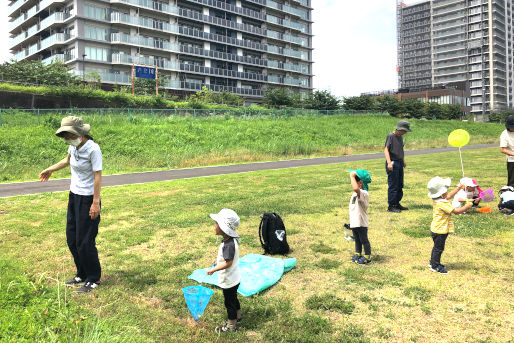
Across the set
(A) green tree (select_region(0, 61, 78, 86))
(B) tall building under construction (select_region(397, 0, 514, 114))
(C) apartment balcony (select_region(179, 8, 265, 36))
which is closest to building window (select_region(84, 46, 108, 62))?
(A) green tree (select_region(0, 61, 78, 86))

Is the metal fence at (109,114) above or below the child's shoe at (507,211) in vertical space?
above

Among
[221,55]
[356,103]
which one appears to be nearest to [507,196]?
[356,103]

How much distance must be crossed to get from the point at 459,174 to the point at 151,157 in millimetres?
16116

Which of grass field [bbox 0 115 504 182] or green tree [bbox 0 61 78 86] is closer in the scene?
grass field [bbox 0 115 504 182]

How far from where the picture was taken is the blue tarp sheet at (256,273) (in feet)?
14.2

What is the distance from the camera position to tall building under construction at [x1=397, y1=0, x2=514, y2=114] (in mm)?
115875

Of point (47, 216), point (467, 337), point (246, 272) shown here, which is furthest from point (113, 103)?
point (467, 337)

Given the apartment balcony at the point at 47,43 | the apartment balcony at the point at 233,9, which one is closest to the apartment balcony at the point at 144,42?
the apartment balcony at the point at 47,43

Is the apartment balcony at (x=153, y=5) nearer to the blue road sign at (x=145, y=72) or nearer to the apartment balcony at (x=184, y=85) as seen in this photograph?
the apartment balcony at (x=184, y=85)

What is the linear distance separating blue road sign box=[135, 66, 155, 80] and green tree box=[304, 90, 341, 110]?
69.1ft

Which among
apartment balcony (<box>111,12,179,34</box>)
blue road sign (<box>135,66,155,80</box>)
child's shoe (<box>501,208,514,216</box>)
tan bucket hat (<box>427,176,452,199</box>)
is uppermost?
apartment balcony (<box>111,12,179,34</box>)

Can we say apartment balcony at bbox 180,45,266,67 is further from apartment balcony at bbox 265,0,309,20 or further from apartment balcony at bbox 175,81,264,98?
apartment balcony at bbox 265,0,309,20

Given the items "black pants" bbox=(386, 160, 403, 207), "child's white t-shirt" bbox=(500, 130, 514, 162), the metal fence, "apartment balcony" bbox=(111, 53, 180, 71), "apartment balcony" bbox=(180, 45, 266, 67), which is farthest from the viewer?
"apartment balcony" bbox=(180, 45, 266, 67)

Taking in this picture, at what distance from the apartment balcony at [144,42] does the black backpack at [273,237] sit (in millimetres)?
44822
